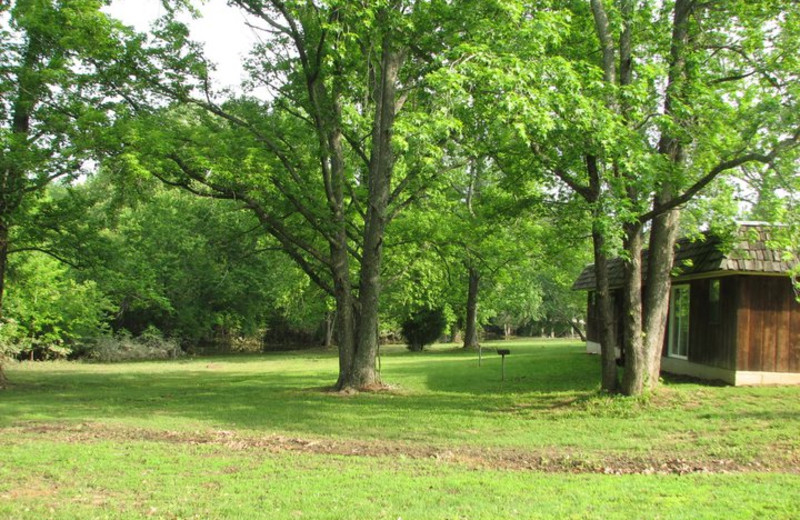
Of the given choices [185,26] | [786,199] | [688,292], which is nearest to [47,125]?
[185,26]

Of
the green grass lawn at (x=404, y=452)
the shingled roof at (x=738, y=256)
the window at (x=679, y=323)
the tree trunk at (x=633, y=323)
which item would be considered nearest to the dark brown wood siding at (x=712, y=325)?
the window at (x=679, y=323)

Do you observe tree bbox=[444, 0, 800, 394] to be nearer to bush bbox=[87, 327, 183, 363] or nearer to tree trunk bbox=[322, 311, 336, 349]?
bush bbox=[87, 327, 183, 363]

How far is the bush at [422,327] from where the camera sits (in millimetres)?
36781

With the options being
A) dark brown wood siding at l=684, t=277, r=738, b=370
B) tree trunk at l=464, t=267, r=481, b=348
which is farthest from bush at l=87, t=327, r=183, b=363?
dark brown wood siding at l=684, t=277, r=738, b=370

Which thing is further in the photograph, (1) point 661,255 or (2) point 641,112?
Result: (1) point 661,255

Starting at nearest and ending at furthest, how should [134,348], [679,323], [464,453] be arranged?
[464,453]
[679,323]
[134,348]

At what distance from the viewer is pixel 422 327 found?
37.2 m

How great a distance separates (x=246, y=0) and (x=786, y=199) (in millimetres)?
13666

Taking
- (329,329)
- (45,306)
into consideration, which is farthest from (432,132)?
(329,329)

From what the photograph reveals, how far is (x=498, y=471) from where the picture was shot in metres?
8.15

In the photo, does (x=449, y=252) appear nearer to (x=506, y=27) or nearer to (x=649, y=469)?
(x=506, y=27)

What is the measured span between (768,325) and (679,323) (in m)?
3.56

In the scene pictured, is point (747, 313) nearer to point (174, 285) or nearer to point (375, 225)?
point (375, 225)

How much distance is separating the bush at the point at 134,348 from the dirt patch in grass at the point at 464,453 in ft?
75.5
